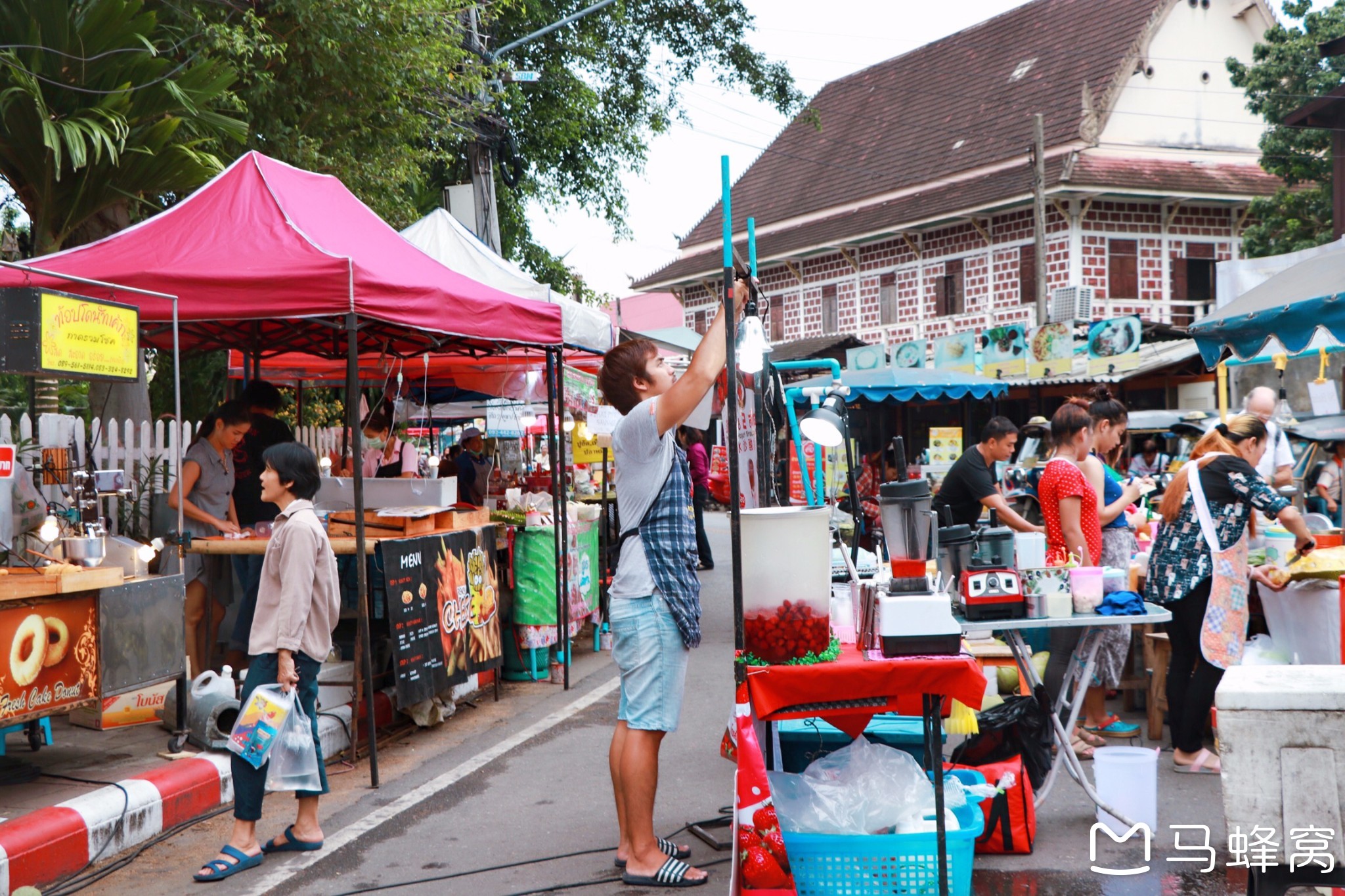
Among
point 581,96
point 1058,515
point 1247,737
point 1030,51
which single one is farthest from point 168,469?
point 1030,51

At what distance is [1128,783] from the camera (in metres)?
4.84

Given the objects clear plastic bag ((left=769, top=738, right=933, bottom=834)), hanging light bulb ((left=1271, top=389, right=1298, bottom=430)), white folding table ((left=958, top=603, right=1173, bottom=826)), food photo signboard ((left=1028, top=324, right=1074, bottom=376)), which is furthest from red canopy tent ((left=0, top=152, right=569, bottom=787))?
food photo signboard ((left=1028, top=324, right=1074, bottom=376))

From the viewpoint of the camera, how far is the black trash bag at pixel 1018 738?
4.84 meters

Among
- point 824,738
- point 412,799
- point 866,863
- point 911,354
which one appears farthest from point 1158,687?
point 911,354

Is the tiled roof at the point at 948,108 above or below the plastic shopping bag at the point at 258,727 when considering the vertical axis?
above

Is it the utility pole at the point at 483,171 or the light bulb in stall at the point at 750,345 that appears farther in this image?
the utility pole at the point at 483,171

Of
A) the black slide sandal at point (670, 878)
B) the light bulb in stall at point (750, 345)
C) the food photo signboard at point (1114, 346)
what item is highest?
the food photo signboard at point (1114, 346)

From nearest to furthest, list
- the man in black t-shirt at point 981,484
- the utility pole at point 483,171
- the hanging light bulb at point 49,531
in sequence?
1. the hanging light bulb at point 49,531
2. the man in black t-shirt at point 981,484
3. the utility pole at point 483,171

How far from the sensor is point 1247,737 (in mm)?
3074

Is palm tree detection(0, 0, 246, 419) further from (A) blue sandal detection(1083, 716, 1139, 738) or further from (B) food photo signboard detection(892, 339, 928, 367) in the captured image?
(B) food photo signboard detection(892, 339, 928, 367)

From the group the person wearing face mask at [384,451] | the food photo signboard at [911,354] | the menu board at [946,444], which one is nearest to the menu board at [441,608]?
the person wearing face mask at [384,451]

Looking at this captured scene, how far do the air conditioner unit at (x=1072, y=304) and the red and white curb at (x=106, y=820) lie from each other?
2055 cm

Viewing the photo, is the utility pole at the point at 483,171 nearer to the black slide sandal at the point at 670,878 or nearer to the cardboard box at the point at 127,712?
the cardboard box at the point at 127,712

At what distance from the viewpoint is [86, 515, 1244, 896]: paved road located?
4441 millimetres
